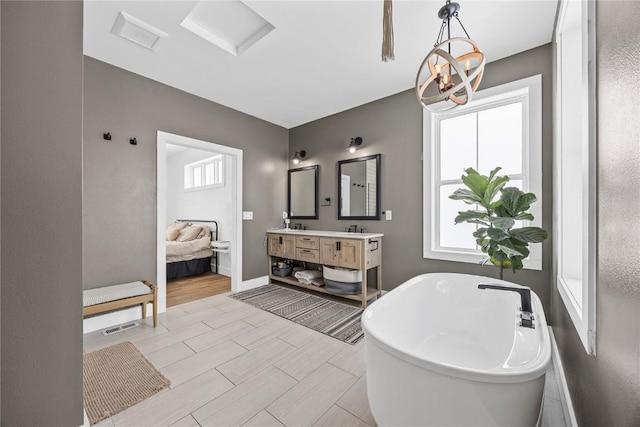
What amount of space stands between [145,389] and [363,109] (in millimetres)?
3760

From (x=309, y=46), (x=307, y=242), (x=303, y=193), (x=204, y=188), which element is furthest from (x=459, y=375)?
(x=204, y=188)

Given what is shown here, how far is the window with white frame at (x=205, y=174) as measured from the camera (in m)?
5.37

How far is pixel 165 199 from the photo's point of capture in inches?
120

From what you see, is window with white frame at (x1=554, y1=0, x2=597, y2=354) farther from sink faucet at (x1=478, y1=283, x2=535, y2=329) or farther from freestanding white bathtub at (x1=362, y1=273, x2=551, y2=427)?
freestanding white bathtub at (x1=362, y1=273, x2=551, y2=427)

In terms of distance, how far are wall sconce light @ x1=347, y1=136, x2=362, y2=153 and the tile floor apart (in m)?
2.45

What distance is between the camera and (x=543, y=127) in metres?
2.37

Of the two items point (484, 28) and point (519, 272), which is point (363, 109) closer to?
point (484, 28)

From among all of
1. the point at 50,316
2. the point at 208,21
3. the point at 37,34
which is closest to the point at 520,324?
Answer: the point at 50,316

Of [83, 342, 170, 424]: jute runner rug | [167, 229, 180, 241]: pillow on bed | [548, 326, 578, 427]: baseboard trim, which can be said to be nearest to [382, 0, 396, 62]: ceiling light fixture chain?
[548, 326, 578, 427]: baseboard trim

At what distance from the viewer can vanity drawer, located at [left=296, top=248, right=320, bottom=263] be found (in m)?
3.52

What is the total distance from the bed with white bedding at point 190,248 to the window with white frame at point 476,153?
396 cm

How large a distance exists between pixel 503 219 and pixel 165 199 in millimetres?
3372

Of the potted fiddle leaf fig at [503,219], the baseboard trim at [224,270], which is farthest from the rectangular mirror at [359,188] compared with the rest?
the baseboard trim at [224,270]

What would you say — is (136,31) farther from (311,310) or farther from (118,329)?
(311,310)
